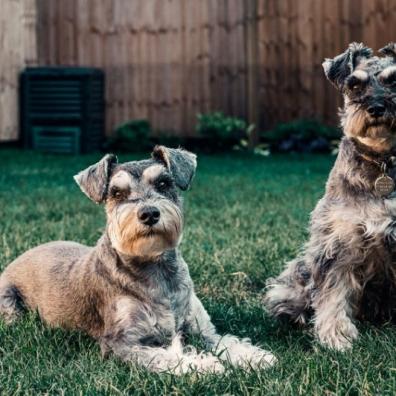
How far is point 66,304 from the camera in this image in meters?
4.89

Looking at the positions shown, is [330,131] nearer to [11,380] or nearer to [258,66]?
[258,66]

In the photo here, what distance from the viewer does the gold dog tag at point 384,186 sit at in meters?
4.45

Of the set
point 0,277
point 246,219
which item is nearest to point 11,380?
point 0,277

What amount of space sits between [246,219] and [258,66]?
6.59m

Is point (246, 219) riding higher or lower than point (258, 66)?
lower

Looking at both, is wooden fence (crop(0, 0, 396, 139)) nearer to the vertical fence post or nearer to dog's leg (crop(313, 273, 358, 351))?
the vertical fence post

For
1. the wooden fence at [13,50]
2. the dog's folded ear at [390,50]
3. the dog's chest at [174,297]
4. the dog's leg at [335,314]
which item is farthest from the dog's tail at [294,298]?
the wooden fence at [13,50]

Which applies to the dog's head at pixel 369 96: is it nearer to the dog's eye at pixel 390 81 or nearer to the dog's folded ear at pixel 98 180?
the dog's eye at pixel 390 81

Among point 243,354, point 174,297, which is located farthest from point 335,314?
point 174,297

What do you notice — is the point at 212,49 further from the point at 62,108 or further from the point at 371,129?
the point at 371,129

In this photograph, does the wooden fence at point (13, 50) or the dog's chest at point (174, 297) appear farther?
the wooden fence at point (13, 50)

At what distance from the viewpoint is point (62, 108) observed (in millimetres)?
14414

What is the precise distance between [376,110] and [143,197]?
1155 mm

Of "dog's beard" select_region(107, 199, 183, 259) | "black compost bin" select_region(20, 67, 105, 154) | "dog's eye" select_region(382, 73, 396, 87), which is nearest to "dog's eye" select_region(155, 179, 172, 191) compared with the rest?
"dog's beard" select_region(107, 199, 183, 259)
